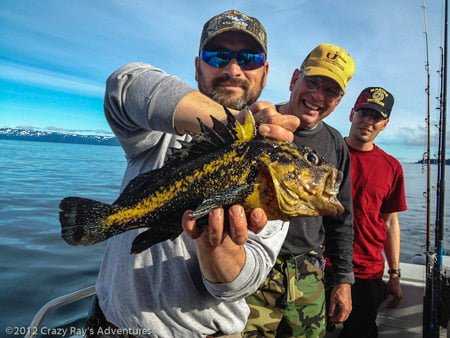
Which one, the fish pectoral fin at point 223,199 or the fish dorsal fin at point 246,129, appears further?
the fish dorsal fin at point 246,129

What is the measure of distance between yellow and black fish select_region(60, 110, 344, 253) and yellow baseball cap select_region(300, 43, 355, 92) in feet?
8.66

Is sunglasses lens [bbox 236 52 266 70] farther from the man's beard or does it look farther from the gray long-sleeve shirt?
the gray long-sleeve shirt

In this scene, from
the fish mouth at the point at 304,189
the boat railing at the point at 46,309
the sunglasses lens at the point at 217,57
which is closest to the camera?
the fish mouth at the point at 304,189

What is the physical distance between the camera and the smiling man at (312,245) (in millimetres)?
4227

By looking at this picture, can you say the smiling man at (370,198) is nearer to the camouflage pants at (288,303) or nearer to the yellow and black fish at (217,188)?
the camouflage pants at (288,303)

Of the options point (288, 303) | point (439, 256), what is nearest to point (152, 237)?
point (288, 303)

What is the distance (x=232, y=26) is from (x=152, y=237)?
6.64 feet

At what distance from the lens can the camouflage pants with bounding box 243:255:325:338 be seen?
13.7 feet

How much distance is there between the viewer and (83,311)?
8.09 meters

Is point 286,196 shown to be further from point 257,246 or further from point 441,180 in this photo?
point 441,180

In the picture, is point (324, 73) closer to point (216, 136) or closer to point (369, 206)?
point (369, 206)

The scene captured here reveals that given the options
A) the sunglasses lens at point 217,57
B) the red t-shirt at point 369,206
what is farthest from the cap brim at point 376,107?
the sunglasses lens at point 217,57

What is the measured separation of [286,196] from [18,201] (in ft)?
69.4

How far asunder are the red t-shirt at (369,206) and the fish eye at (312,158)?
3575 mm
